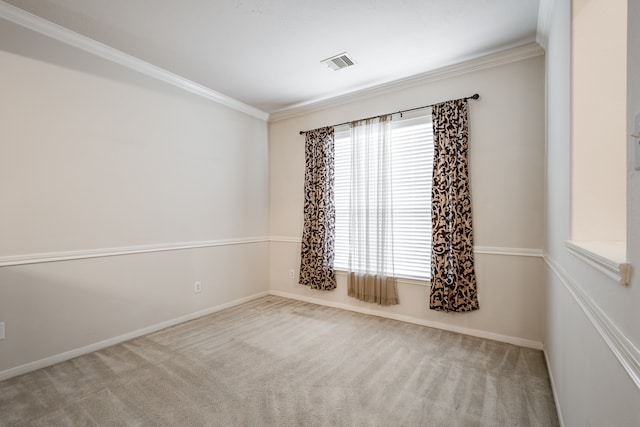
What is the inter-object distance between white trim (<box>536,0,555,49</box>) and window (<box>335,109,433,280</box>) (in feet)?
3.61

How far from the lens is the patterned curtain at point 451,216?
10.1 feet

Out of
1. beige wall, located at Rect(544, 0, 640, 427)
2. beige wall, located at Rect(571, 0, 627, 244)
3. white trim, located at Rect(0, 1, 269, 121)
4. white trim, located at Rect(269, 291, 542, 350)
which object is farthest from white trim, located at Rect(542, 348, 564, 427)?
white trim, located at Rect(0, 1, 269, 121)

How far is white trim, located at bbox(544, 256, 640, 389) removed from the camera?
2.33 feet

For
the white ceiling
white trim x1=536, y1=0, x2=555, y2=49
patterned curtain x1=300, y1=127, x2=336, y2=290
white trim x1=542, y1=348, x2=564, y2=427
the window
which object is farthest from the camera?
patterned curtain x1=300, y1=127, x2=336, y2=290

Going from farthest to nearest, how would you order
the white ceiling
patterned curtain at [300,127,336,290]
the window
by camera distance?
patterned curtain at [300,127,336,290]
the window
the white ceiling

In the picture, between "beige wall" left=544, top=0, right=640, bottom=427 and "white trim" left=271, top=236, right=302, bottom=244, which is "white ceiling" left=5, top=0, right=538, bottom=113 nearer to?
"beige wall" left=544, top=0, right=640, bottom=427

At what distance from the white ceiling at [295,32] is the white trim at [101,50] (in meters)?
0.07

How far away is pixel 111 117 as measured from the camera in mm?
2943

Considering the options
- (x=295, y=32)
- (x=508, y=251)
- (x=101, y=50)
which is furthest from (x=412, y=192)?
(x=101, y=50)

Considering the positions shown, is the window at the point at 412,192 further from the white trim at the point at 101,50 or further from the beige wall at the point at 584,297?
the white trim at the point at 101,50

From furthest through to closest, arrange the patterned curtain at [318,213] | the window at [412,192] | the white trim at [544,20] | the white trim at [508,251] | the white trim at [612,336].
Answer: the patterned curtain at [318,213] < the window at [412,192] < the white trim at [508,251] < the white trim at [544,20] < the white trim at [612,336]

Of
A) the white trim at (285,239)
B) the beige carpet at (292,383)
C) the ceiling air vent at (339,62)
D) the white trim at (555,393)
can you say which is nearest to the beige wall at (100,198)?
the beige carpet at (292,383)

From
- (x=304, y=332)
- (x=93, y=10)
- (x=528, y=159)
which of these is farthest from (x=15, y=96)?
(x=528, y=159)

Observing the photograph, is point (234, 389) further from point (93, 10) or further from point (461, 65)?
point (461, 65)
